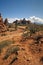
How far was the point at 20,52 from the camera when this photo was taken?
12375mm

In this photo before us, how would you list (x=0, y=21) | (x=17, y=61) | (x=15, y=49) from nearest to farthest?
(x=17, y=61) → (x=15, y=49) → (x=0, y=21)

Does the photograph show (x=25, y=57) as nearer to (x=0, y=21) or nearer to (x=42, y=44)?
(x=42, y=44)

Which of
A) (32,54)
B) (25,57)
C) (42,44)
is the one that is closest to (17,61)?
(25,57)

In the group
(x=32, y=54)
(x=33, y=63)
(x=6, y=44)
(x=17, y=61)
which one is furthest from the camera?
(x=6, y=44)

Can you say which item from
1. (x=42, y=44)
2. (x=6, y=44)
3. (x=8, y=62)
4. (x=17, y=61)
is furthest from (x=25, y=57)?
(x=6, y=44)

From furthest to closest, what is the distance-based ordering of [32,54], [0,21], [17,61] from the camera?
[0,21] → [32,54] → [17,61]

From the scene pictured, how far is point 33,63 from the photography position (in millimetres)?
10219

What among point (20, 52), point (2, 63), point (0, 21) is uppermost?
point (0, 21)

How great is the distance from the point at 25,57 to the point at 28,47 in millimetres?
2383

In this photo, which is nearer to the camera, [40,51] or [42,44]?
[40,51]

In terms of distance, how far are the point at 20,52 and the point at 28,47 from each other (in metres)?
1.59

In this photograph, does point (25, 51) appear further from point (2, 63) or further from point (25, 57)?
point (2, 63)

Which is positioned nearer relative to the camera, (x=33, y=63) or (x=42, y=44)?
(x=33, y=63)

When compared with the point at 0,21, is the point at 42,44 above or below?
below
